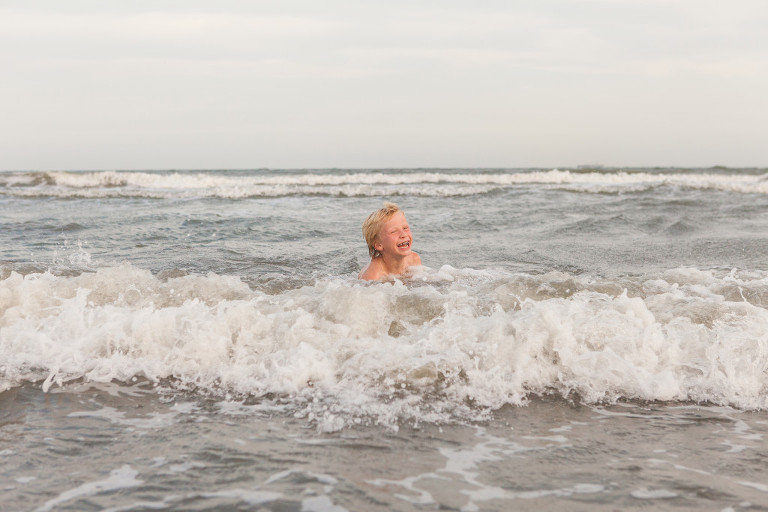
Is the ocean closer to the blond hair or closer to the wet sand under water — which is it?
the wet sand under water

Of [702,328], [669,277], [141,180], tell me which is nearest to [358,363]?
[702,328]

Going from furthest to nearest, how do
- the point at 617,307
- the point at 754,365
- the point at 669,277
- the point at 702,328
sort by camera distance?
the point at 669,277 < the point at 617,307 < the point at 702,328 < the point at 754,365

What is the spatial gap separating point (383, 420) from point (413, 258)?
4.33m

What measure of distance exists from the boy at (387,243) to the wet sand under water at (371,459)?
3429mm

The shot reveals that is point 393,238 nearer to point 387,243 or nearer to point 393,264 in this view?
point 387,243

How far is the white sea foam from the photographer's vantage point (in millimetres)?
3719

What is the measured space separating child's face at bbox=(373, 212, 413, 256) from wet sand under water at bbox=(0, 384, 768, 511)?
3432 mm

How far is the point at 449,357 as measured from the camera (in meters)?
3.97

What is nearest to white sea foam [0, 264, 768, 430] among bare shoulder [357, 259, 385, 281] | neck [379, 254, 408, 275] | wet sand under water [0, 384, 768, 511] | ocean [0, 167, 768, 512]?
→ ocean [0, 167, 768, 512]

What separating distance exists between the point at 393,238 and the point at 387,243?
89 millimetres

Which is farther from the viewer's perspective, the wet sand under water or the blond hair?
the blond hair

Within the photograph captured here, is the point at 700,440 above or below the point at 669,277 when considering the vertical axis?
below

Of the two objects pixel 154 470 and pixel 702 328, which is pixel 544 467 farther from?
pixel 702 328

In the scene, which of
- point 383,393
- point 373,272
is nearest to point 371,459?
point 383,393
